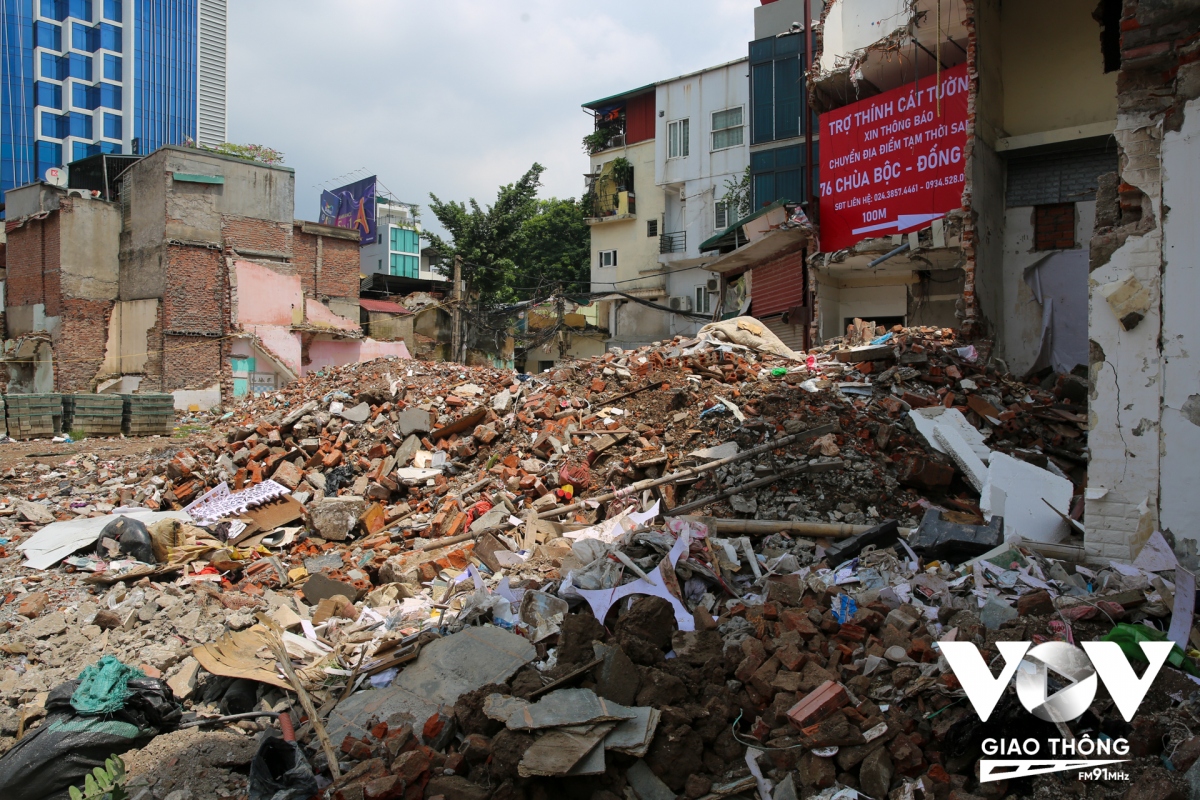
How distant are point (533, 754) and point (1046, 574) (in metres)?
3.45

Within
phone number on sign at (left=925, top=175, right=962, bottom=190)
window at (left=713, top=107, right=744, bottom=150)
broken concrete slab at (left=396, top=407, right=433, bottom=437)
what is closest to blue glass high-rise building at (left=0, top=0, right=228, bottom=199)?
window at (left=713, top=107, right=744, bottom=150)

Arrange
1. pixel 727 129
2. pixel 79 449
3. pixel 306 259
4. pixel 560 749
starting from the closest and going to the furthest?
pixel 560 749 < pixel 79 449 < pixel 306 259 < pixel 727 129

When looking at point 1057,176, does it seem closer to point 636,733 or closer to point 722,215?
point 636,733

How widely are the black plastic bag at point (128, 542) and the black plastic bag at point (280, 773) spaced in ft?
15.2

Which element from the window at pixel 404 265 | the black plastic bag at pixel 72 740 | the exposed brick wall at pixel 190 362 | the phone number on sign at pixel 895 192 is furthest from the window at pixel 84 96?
the black plastic bag at pixel 72 740

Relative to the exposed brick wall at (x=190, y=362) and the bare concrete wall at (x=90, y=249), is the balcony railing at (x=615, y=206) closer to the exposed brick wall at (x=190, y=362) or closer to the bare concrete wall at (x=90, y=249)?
the exposed brick wall at (x=190, y=362)

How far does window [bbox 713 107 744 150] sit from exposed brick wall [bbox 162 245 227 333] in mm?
17394

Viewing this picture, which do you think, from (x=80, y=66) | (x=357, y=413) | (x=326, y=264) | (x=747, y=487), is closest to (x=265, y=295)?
(x=326, y=264)

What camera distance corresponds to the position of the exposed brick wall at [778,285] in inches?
615

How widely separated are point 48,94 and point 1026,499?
4271 centimetres

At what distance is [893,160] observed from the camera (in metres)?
13.3

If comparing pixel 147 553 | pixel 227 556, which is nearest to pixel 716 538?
pixel 227 556

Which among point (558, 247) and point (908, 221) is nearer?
point (908, 221)

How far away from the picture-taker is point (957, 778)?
294 centimetres
